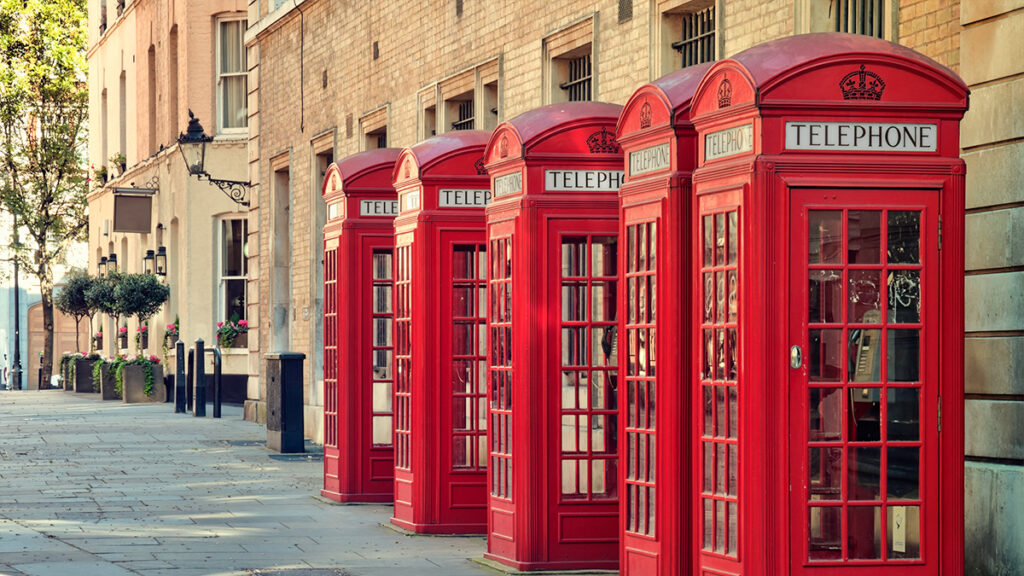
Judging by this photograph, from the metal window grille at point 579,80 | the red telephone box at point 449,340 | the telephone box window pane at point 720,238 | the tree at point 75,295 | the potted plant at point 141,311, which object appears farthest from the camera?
the tree at point 75,295

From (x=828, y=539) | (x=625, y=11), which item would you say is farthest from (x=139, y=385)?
(x=828, y=539)

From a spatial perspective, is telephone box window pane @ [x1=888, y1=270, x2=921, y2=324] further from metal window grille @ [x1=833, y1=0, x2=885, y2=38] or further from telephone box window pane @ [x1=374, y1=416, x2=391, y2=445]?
telephone box window pane @ [x1=374, y1=416, x2=391, y2=445]

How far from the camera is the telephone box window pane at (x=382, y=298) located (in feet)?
47.6

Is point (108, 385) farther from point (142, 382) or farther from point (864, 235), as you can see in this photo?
point (864, 235)

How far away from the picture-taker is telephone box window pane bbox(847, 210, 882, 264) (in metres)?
7.57

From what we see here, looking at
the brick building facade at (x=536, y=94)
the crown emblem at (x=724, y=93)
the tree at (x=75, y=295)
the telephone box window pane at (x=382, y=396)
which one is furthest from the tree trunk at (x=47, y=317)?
the crown emblem at (x=724, y=93)

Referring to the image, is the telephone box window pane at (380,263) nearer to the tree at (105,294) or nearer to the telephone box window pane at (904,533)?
the telephone box window pane at (904,533)

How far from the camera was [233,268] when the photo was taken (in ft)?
121

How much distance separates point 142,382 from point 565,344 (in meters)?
28.1

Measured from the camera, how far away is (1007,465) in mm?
9359

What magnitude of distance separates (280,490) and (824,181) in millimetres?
9507

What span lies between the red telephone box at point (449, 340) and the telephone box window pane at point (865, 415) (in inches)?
197

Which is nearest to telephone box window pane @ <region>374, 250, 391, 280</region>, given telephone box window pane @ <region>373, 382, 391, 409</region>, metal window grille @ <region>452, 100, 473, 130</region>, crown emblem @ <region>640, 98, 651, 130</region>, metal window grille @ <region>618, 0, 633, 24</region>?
telephone box window pane @ <region>373, 382, 391, 409</region>

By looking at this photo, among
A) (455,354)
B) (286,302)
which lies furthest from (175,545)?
(286,302)
